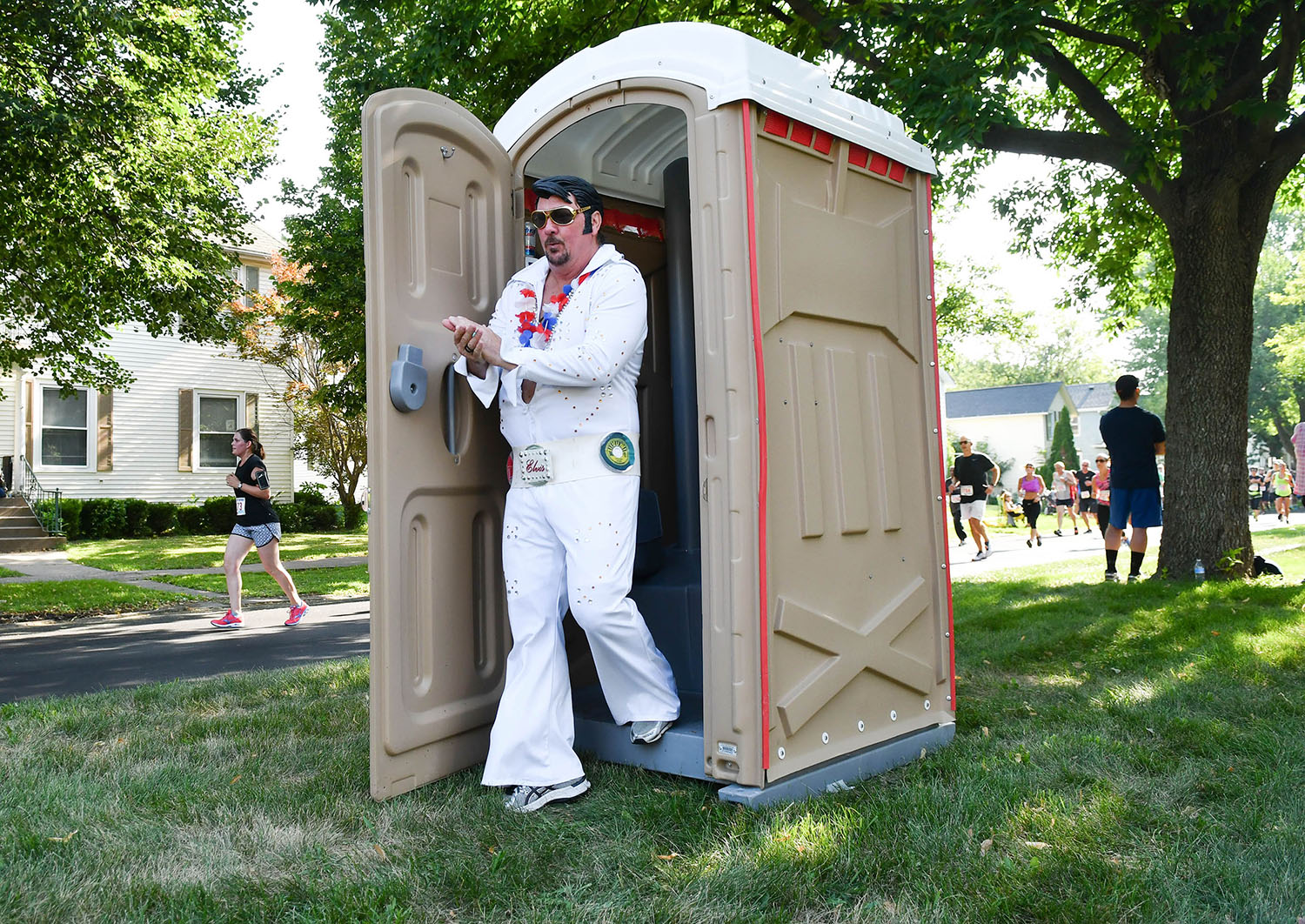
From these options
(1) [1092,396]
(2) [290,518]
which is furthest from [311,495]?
(1) [1092,396]

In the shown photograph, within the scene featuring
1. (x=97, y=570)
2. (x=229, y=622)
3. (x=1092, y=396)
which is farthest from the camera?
(x=1092, y=396)

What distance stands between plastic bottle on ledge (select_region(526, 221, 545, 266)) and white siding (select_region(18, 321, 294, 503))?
64.4 feet

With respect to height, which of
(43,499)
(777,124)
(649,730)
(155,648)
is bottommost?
(155,648)

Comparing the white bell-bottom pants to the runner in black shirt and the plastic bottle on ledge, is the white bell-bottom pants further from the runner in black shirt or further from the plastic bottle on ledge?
the runner in black shirt

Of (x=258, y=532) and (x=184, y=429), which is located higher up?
(x=184, y=429)

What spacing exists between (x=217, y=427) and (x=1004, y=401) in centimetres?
4688

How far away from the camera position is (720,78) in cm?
351

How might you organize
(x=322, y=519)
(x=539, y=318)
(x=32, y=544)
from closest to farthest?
1. (x=539, y=318)
2. (x=32, y=544)
3. (x=322, y=519)

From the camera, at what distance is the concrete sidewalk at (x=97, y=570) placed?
13008 millimetres

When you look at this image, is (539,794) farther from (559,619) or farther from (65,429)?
(65,429)

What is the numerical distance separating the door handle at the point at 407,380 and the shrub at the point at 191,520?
1997cm

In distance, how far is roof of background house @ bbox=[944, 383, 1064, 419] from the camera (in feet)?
186

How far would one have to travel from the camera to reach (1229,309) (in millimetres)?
8312

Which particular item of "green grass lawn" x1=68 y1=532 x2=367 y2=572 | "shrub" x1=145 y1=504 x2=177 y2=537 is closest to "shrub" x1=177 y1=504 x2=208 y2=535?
"shrub" x1=145 y1=504 x2=177 y2=537
